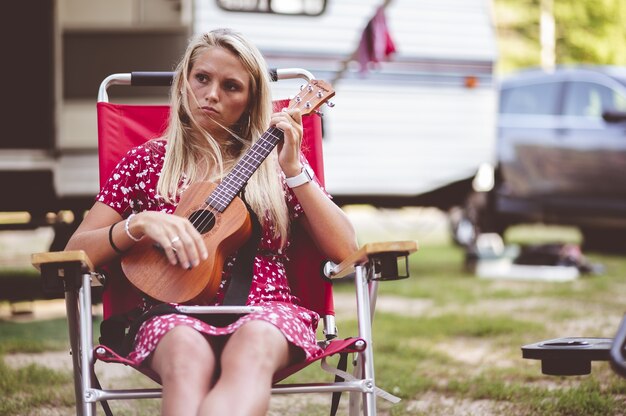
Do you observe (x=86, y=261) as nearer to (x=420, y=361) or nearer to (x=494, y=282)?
(x=420, y=361)

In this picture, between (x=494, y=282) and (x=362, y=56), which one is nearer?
(x=362, y=56)

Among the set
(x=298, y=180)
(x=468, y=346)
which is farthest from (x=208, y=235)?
(x=468, y=346)

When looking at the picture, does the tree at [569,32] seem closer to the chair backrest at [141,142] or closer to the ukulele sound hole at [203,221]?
the chair backrest at [141,142]

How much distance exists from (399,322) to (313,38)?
2329 mm

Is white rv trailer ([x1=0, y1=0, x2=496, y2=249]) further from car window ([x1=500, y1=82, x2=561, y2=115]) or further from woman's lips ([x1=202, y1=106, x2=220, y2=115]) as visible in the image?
woman's lips ([x1=202, y1=106, x2=220, y2=115])

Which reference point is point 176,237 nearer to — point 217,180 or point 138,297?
point 217,180

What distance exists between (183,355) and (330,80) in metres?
4.82

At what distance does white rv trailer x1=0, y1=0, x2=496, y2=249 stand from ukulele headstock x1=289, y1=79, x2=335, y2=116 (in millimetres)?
3506

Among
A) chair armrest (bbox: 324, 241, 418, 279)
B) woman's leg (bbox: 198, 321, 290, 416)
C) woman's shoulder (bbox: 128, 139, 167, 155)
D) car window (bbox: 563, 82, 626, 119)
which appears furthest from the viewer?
car window (bbox: 563, 82, 626, 119)

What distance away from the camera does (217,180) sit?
2.69 metres

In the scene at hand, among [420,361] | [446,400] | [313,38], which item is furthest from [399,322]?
[313,38]

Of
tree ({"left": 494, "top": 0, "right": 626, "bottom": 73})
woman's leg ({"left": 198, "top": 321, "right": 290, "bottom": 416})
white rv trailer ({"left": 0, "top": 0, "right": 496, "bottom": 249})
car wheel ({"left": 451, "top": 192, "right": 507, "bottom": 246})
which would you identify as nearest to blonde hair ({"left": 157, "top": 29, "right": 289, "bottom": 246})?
woman's leg ({"left": 198, "top": 321, "right": 290, "bottom": 416})

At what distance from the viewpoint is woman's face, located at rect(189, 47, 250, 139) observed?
2.69 meters

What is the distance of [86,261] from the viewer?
2340mm
